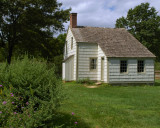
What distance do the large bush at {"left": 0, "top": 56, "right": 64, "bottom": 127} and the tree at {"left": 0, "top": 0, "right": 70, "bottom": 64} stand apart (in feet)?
58.2

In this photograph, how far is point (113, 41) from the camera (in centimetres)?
2055

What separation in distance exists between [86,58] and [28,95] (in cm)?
1511

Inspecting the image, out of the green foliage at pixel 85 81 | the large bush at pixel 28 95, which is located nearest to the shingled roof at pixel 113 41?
the green foliage at pixel 85 81

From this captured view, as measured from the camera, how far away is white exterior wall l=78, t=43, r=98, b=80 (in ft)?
65.2

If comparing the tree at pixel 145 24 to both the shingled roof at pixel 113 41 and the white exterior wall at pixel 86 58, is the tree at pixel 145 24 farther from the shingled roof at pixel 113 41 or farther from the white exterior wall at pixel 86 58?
the white exterior wall at pixel 86 58

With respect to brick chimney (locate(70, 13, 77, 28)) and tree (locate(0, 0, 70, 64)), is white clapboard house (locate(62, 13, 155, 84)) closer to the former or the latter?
brick chimney (locate(70, 13, 77, 28))

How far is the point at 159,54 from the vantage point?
1713 inches

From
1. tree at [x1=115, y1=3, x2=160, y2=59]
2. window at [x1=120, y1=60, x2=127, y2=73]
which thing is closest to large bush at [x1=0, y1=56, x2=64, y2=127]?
window at [x1=120, y1=60, x2=127, y2=73]

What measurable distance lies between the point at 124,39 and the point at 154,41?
22.4 meters

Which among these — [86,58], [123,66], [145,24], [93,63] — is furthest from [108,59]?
[145,24]

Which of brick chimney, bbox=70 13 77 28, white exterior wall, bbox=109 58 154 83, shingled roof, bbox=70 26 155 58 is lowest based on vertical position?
white exterior wall, bbox=109 58 154 83

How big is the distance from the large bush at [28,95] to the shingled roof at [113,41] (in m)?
13.1

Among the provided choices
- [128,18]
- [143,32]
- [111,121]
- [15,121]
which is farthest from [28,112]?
[128,18]

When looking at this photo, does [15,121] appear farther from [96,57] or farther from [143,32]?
[143,32]
